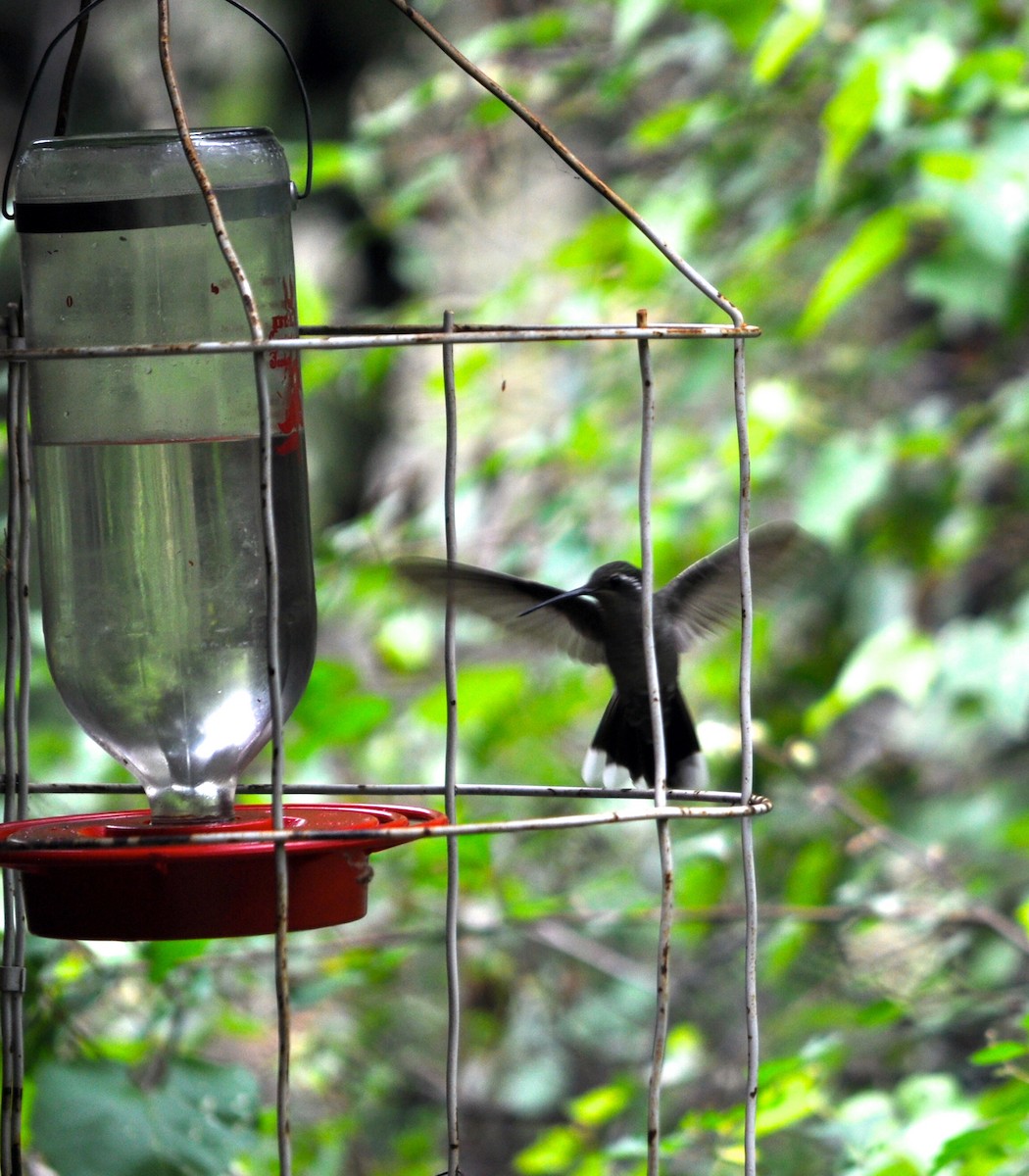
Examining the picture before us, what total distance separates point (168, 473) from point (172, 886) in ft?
1.47

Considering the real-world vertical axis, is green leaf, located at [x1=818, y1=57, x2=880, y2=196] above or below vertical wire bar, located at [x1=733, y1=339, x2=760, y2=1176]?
above

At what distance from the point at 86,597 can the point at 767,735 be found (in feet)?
7.11

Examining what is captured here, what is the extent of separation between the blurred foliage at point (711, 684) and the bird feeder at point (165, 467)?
28 cm

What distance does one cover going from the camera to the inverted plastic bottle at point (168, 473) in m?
1.39

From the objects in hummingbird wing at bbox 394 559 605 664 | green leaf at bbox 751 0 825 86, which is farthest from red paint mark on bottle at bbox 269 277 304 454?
green leaf at bbox 751 0 825 86

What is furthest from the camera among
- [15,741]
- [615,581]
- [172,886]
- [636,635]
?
[636,635]

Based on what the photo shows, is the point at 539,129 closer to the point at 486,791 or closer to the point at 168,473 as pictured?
the point at 168,473

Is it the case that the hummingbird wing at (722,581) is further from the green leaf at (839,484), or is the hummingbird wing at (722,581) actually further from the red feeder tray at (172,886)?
the red feeder tray at (172,886)

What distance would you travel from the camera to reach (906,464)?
3.01 meters

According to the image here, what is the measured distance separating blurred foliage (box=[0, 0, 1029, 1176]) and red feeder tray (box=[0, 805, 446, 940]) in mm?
469

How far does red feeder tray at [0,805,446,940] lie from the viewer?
43.3 inches

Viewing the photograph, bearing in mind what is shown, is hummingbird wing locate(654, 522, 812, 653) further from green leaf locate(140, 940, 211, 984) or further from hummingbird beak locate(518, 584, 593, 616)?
green leaf locate(140, 940, 211, 984)

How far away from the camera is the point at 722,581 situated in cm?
200

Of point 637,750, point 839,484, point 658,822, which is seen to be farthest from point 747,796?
point 839,484
